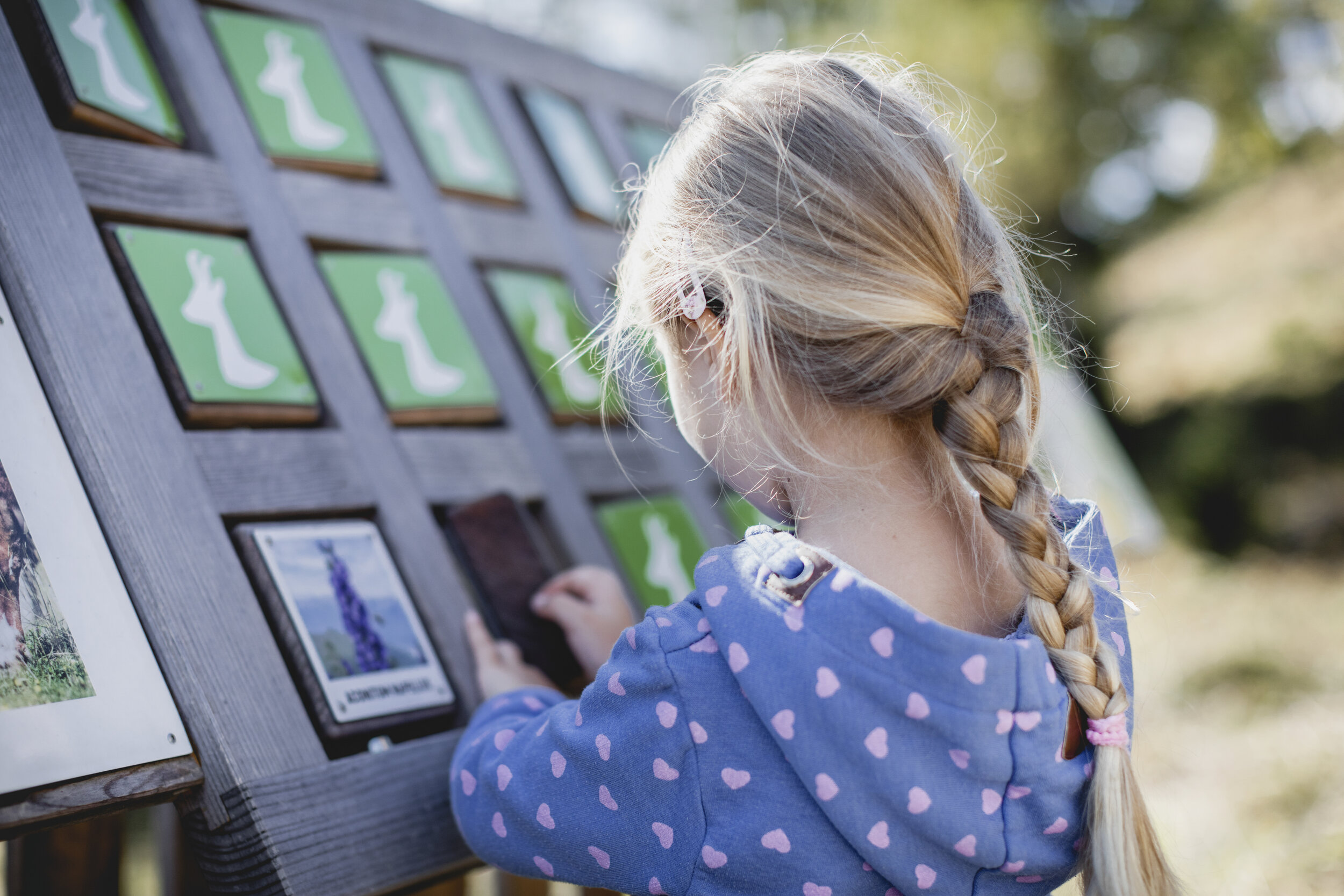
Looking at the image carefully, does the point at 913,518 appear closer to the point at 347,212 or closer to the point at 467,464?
the point at 467,464

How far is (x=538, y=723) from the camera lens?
4.72ft

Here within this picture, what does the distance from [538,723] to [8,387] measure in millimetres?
825

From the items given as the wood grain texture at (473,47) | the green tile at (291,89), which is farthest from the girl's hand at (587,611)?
the wood grain texture at (473,47)

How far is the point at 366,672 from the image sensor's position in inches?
62.2

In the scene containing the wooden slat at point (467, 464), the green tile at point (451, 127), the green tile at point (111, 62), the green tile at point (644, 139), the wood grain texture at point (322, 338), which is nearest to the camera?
the green tile at point (111, 62)

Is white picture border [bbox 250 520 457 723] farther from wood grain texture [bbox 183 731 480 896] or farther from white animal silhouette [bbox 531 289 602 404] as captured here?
white animal silhouette [bbox 531 289 602 404]

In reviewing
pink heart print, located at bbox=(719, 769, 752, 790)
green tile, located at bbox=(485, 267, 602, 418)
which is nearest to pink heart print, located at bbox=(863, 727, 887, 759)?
pink heart print, located at bbox=(719, 769, 752, 790)

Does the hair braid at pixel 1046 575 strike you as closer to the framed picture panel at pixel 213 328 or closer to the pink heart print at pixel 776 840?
the pink heart print at pixel 776 840

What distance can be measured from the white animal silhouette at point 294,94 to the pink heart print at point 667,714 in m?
1.37

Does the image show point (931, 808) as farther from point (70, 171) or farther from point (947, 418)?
point (70, 171)

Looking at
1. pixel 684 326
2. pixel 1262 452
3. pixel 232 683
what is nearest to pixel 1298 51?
pixel 1262 452

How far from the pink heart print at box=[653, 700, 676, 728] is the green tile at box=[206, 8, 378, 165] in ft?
4.34

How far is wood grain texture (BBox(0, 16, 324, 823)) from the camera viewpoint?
1.35m

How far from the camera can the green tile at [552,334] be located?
2.28 metres
